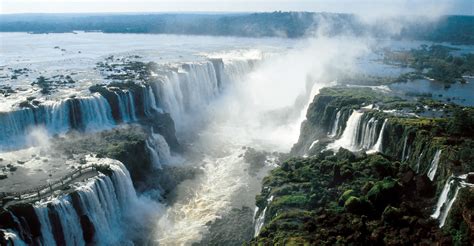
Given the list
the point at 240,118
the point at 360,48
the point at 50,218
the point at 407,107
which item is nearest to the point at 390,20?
the point at 360,48

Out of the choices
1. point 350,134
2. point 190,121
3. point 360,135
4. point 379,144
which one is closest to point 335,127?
point 350,134

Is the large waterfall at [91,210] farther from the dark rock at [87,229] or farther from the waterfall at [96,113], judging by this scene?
the waterfall at [96,113]

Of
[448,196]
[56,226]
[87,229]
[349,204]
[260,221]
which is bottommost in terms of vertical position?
[87,229]

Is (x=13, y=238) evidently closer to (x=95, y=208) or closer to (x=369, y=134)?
(x=95, y=208)

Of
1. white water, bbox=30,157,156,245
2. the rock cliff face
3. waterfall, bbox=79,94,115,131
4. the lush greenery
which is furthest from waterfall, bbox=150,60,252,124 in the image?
the lush greenery

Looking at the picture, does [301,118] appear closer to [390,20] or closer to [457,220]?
[457,220]

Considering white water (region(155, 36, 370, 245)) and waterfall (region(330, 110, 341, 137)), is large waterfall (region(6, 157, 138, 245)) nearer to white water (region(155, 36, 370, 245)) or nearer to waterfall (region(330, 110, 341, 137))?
white water (region(155, 36, 370, 245))

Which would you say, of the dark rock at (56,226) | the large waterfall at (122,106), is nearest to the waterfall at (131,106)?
the large waterfall at (122,106)
